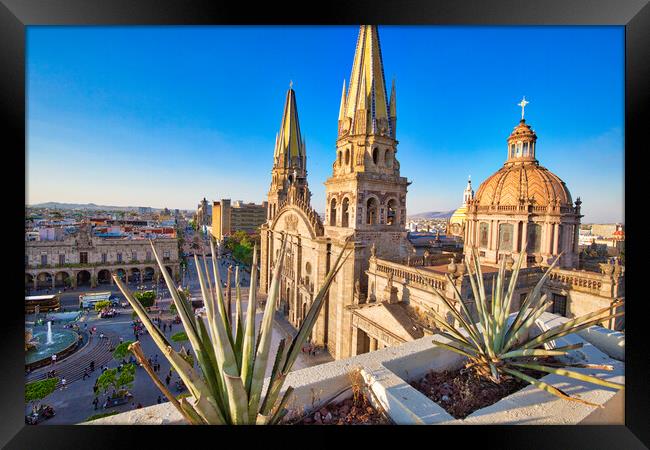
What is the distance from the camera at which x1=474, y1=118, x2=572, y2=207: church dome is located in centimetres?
1647

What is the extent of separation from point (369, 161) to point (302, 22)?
1403 centimetres

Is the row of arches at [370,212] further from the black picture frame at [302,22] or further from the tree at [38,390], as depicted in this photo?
the tree at [38,390]

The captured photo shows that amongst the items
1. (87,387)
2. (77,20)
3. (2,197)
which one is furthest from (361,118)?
(87,387)

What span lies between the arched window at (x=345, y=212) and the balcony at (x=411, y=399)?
1434 cm

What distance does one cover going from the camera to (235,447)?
9.84 ft

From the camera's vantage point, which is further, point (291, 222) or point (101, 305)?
point (101, 305)

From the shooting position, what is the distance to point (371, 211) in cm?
1823

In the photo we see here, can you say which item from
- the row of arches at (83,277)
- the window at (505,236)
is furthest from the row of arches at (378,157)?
the row of arches at (83,277)

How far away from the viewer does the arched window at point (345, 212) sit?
18211 millimetres

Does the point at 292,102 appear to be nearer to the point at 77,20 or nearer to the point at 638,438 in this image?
the point at 77,20

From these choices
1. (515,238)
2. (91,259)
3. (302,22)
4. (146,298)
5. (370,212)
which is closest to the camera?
(302,22)

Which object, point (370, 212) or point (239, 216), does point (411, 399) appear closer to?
point (370, 212)

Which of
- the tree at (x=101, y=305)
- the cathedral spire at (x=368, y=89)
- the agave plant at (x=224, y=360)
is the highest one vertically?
the cathedral spire at (x=368, y=89)

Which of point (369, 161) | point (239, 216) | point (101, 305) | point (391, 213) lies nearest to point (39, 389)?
point (101, 305)
